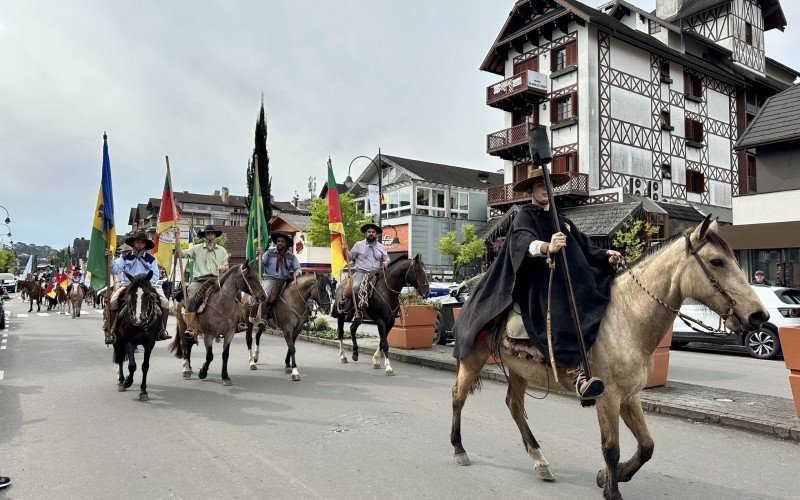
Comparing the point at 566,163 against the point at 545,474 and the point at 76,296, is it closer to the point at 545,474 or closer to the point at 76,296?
the point at 76,296

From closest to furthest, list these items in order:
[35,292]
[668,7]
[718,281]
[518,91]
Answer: [718,281] < [518,91] < [35,292] < [668,7]

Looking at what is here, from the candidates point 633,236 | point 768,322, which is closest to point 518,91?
point 633,236

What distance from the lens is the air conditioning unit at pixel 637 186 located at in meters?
31.8

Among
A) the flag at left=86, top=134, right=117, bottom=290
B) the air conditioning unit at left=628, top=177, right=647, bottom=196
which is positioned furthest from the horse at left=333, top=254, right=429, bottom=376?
the air conditioning unit at left=628, top=177, right=647, bottom=196

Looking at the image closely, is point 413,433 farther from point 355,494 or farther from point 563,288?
point 563,288

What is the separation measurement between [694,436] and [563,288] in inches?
130

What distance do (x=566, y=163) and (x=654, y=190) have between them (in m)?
5.52

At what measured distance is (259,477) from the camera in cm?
474

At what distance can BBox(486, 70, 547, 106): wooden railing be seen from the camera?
32094 mm

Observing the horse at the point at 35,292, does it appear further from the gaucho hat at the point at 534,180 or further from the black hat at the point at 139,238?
the gaucho hat at the point at 534,180

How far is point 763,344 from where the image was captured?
12992 mm

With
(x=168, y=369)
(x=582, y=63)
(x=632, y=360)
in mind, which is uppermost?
(x=582, y=63)

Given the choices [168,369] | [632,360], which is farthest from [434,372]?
[632,360]

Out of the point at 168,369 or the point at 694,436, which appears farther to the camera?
the point at 168,369
